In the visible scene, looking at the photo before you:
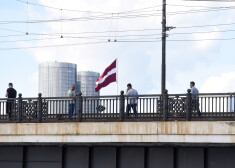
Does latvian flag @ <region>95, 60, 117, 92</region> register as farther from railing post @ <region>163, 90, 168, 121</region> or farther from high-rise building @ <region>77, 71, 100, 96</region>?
A: high-rise building @ <region>77, 71, 100, 96</region>

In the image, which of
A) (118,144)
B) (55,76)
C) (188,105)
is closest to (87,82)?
(55,76)

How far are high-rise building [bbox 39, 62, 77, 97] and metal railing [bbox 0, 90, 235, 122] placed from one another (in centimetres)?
13966

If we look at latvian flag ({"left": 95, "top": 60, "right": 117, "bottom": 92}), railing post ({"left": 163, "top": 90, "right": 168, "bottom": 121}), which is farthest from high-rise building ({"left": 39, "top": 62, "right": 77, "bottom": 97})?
railing post ({"left": 163, "top": 90, "right": 168, "bottom": 121})

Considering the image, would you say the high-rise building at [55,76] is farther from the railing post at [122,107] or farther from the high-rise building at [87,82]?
the railing post at [122,107]

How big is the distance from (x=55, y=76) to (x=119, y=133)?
164100 mm

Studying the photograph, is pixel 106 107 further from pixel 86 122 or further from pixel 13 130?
pixel 13 130

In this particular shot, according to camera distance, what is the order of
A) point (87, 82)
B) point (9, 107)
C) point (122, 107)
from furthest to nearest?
point (87, 82) < point (9, 107) < point (122, 107)

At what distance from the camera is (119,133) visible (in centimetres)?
2144

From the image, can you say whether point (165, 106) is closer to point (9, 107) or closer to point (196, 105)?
point (196, 105)

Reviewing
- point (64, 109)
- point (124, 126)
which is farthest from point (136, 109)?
point (64, 109)

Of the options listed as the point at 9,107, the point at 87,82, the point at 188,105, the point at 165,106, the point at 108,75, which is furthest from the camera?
the point at 87,82

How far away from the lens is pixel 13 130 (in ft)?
75.6

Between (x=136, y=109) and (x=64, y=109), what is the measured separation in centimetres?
280

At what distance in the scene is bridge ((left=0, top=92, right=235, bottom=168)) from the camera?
2070 cm
